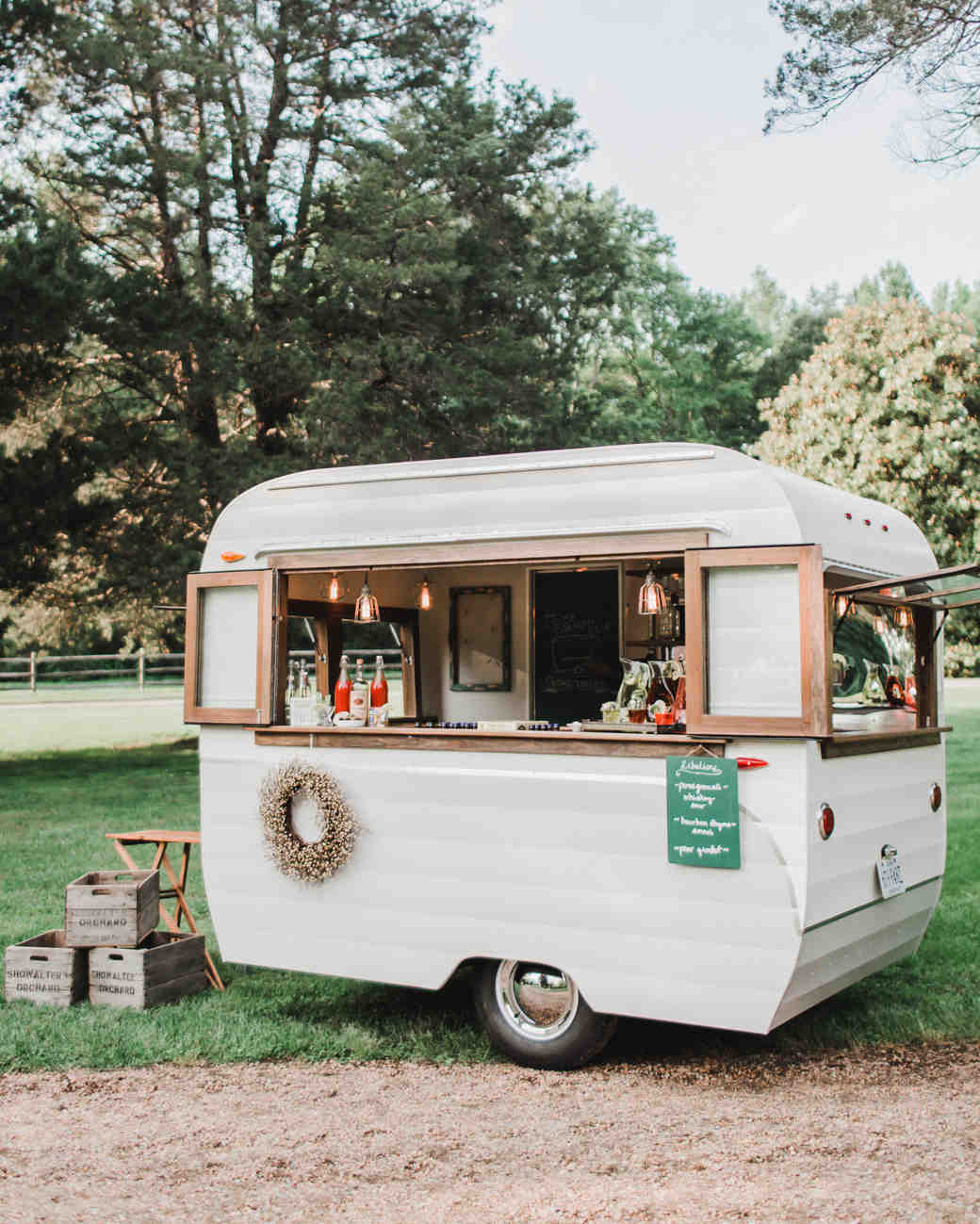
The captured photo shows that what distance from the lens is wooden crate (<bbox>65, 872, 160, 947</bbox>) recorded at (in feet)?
20.1

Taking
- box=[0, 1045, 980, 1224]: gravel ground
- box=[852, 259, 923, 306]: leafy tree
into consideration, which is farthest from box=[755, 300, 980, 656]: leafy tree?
box=[852, 259, 923, 306]: leafy tree

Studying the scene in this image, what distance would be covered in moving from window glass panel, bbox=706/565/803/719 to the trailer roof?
151 mm

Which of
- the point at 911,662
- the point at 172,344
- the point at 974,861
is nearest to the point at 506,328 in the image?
Answer: the point at 172,344

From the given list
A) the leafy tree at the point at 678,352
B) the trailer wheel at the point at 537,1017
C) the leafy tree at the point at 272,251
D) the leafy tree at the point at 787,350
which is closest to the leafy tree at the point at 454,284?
the leafy tree at the point at 272,251

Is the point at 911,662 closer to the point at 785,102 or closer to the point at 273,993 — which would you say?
the point at 273,993

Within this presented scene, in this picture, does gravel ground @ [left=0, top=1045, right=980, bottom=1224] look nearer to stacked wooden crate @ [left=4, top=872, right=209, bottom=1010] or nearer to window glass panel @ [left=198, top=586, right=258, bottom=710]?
stacked wooden crate @ [left=4, top=872, right=209, bottom=1010]

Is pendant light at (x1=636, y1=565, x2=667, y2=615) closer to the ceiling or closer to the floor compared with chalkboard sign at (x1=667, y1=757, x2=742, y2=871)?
closer to the ceiling

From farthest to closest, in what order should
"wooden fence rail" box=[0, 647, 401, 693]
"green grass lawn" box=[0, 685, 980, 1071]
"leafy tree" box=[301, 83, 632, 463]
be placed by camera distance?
"wooden fence rail" box=[0, 647, 401, 693] → "leafy tree" box=[301, 83, 632, 463] → "green grass lawn" box=[0, 685, 980, 1071]

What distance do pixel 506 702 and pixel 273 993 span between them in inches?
91.6

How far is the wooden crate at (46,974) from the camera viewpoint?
20.0ft

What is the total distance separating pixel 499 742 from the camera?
5.21 m

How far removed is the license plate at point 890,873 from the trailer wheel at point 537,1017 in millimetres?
1206

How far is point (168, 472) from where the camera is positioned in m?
16.3

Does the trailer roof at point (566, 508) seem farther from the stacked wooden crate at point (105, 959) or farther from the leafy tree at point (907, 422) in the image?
the leafy tree at point (907, 422)
